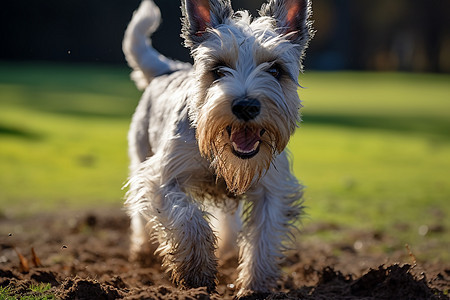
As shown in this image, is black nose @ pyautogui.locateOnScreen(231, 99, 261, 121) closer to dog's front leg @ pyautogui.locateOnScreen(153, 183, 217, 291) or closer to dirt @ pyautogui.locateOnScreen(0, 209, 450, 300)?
dog's front leg @ pyautogui.locateOnScreen(153, 183, 217, 291)

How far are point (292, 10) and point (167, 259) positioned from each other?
215cm

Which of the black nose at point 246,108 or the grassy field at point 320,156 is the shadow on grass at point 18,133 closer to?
the grassy field at point 320,156

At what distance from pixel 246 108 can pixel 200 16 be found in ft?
3.70

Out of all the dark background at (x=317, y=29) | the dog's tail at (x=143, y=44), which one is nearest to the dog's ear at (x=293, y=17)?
the dog's tail at (x=143, y=44)

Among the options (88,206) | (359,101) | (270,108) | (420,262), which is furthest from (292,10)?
(359,101)

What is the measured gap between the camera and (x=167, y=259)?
4.81 m

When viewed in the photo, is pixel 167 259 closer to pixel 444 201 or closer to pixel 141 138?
pixel 141 138

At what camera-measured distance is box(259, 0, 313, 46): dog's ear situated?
5062 millimetres

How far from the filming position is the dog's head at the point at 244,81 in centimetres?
442

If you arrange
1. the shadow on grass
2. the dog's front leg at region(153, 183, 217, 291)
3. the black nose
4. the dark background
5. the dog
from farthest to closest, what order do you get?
the dark background, the shadow on grass, the dog's front leg at region(153, 183, 217, 291), the dog, the black nose

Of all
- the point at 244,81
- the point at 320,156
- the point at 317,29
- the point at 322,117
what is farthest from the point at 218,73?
the point at 317,29

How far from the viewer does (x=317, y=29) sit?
142 ft

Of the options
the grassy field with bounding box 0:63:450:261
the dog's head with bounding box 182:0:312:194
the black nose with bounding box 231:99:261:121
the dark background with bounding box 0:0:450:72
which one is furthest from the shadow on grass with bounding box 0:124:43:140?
the dark background with bounding box 0:0:450:72

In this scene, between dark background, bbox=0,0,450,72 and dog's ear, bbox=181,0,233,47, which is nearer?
dog's ear, bbox=181,0,233,47
